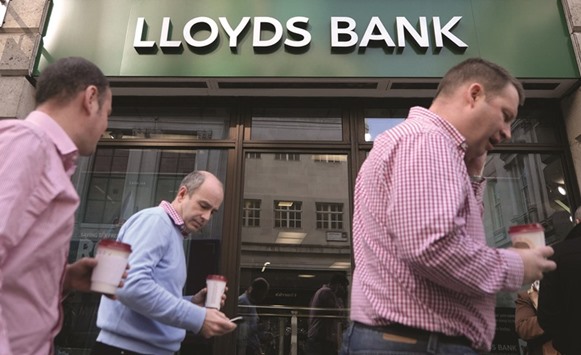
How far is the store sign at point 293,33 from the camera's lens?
4.62 m

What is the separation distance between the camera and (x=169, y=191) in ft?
16.1

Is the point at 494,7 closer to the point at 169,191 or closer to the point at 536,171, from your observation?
the point at 536,171

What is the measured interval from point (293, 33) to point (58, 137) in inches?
143

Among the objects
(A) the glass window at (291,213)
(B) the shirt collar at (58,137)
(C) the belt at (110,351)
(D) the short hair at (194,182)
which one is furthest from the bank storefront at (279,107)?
(B) the shirt collar at (58,137)

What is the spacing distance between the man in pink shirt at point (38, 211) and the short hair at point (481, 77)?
1.45 m

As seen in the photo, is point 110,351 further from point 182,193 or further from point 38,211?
point 38,211

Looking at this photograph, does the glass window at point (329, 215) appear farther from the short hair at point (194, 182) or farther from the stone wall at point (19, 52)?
the stone wall at point (19, 52)

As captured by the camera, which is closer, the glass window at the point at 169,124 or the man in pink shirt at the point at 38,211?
the man in pink shirt at the point at 38,211

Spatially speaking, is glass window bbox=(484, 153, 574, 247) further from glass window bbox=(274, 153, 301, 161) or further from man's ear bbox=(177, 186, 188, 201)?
man's ear bbox=(177, 186, 188, 201)

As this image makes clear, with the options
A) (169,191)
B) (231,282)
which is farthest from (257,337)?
(169,191)

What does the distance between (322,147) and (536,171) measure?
2331mm

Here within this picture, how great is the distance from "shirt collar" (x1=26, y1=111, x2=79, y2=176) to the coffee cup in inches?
65.6

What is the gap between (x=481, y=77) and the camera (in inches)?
70.5

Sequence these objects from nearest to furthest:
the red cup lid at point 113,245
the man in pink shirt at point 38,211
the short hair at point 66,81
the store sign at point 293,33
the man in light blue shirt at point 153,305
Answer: the man in pink shirt at point 38,211, the short hair at point 66,81, the red cup lid at point 113,245, the man in light blue shirt at point 153,305, the store sign at point 293,33
